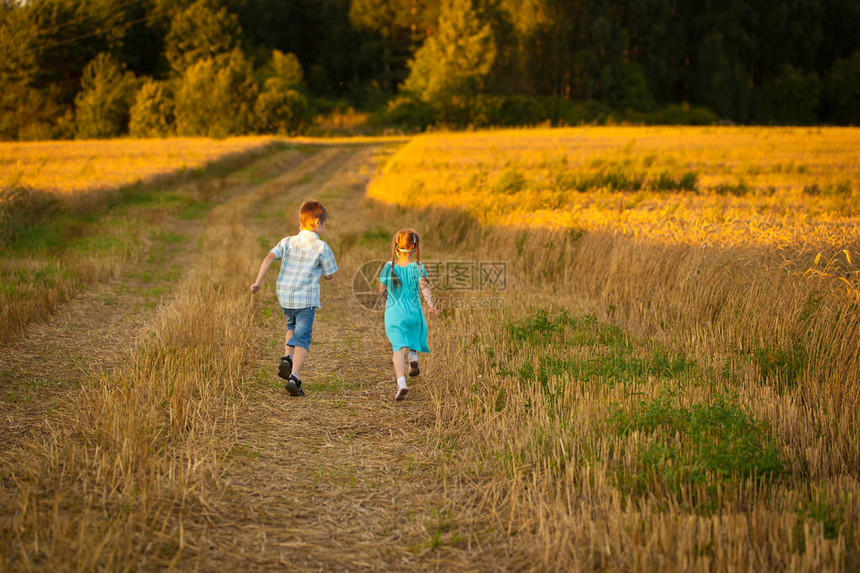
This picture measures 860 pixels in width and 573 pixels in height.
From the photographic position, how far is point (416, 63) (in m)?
62.0

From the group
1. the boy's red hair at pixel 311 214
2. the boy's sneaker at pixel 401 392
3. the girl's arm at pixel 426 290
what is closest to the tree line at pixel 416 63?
the boy's red hair at pixel 311 214

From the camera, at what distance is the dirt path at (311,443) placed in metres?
3.55

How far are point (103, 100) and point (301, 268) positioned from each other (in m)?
53.5

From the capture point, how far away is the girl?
235 inches

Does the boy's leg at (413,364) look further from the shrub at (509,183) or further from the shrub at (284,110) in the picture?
the shrub at (284,110)

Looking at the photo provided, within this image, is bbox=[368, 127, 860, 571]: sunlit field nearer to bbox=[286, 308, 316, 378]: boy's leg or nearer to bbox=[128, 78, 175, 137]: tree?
bbox=[286, 308, 316, 378]: boy's leg

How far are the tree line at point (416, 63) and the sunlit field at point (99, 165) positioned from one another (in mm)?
14045

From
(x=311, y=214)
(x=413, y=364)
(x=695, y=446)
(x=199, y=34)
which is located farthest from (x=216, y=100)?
→ (x=695, y=446)

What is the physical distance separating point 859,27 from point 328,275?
101 metres

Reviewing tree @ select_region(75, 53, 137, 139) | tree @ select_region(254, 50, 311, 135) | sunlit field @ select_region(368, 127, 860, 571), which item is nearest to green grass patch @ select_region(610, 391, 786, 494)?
sunlit field @ select_region(368, 127, 860, 571)

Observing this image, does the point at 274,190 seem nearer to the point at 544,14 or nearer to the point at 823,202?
the point at 823,202

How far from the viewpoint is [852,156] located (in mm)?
22547

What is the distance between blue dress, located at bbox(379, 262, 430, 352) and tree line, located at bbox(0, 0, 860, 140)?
4283cm

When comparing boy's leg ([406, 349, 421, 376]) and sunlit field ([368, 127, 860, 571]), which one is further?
boy's leg ([406, 349, 421, 376])
